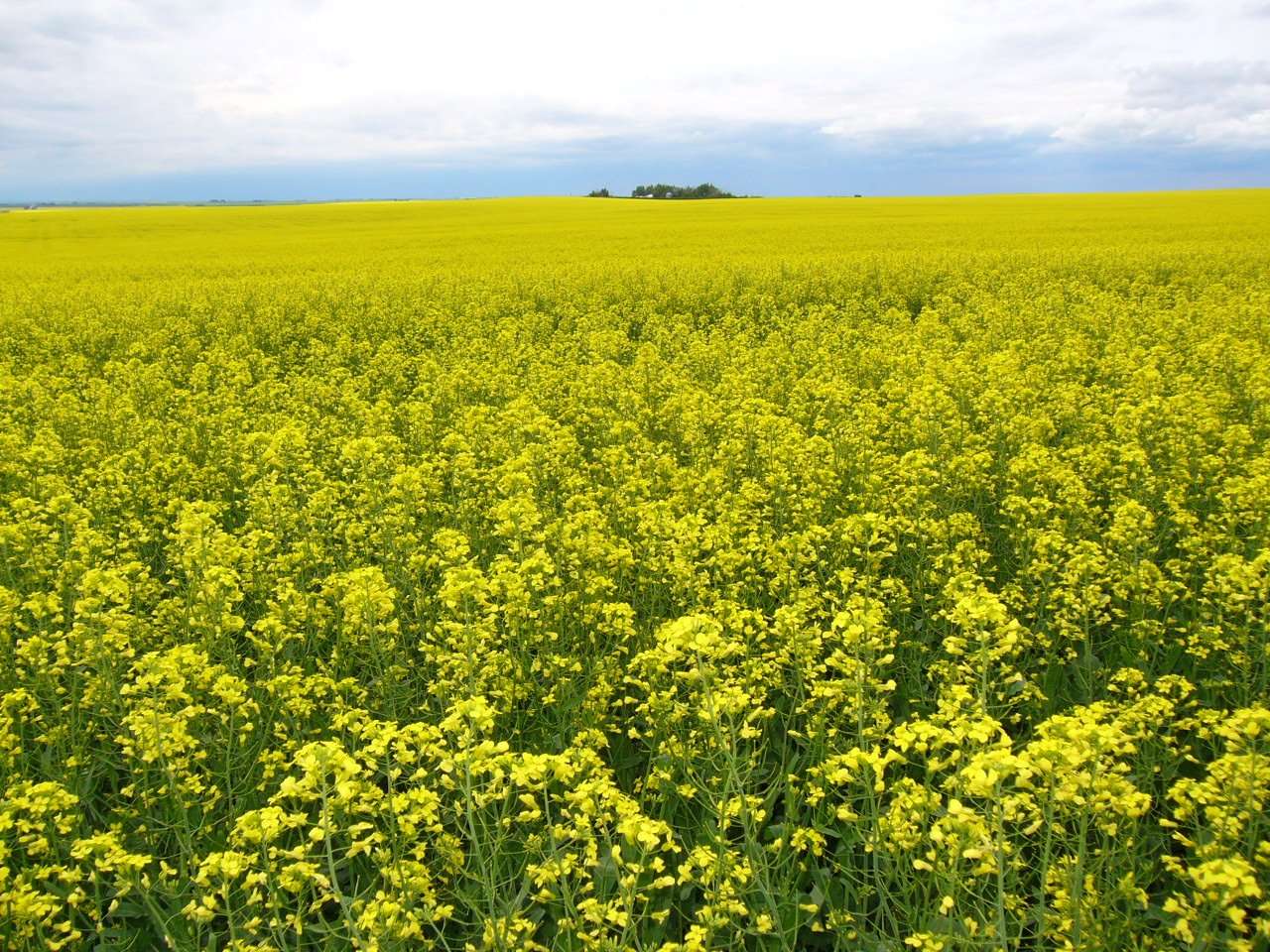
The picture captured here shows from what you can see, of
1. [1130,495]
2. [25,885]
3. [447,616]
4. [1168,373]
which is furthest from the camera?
[1168,373]

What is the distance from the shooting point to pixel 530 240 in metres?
30.9

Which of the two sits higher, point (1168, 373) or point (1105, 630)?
point (1168, 373)

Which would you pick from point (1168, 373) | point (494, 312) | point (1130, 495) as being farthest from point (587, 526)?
point (494, 312)

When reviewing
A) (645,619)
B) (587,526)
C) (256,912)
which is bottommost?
(256,912)

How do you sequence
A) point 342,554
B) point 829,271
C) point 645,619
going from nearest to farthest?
point 645,619 → point 342,554 → point 829,271

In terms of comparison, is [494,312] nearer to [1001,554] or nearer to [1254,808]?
[1001,554]

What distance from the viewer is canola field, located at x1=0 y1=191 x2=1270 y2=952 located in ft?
8.48

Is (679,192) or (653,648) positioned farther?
(679,192)

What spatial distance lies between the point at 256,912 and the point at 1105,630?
4808 millimetres

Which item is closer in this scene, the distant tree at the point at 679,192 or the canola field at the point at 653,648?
the canola field at the point at 653,648

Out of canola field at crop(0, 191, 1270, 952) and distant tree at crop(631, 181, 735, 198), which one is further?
distant tree at crop(631, 181, 735, 198)

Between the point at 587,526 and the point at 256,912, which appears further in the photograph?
the point at 587,526

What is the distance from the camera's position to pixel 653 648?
14.6 feet

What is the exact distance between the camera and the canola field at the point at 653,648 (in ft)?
8.48
